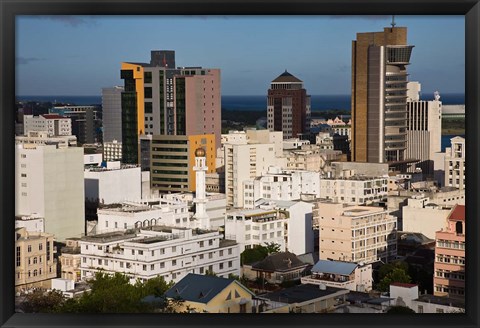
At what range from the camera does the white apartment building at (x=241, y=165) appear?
970cm

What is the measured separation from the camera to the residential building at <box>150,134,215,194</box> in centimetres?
997

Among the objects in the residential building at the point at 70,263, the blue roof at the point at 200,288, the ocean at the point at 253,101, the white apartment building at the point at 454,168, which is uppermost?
the ocean at the point at 253,101

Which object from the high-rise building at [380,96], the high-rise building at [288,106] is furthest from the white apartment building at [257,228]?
the high-rise building at [380,96]

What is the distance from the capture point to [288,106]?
12.6m

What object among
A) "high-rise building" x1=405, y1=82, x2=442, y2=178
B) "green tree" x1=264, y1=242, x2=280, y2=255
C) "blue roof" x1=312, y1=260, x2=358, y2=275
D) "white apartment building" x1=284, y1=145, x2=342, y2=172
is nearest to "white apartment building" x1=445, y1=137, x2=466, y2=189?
"white apartment building" x1=284, y1=145, x2=342, y2=172

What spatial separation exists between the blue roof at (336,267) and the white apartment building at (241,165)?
370 centimetres

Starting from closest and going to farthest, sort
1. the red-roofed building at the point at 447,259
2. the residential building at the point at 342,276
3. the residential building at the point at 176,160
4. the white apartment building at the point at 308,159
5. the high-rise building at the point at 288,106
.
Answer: the red-roofed building at the point at 447,259, the residential building at the point at 342,276, the residential building at the point at 176,160, the white apartment building at the point at 308,159, the high-rise building at the point at 288,106

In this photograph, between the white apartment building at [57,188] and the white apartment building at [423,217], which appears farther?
the white apartment building at [423,217]

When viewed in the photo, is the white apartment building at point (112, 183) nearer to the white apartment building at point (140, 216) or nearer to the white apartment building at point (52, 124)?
the white apartment building at point (140, 216)

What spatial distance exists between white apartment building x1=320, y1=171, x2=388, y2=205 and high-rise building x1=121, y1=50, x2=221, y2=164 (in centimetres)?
205

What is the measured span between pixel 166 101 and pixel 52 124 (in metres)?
2.39

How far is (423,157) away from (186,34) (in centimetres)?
397

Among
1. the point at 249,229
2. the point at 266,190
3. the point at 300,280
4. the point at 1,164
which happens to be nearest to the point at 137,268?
the point at 300,280

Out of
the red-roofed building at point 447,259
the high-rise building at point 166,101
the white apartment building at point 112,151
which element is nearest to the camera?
the red-roofed building at point 447,259
